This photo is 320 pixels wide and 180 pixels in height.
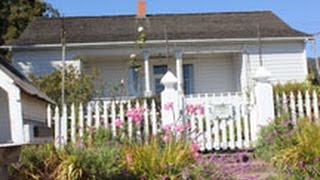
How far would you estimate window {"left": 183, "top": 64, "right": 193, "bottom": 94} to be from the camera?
2595cm

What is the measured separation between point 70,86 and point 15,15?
13.8m

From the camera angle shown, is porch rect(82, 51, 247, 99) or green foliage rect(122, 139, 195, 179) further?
porch rect(82, 51, 247, 99)

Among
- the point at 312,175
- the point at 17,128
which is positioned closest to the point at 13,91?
the point at 17,128

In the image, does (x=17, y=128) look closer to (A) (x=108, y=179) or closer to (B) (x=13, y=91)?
(B) (x=13, y=91)

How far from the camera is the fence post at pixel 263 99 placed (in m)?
11.9

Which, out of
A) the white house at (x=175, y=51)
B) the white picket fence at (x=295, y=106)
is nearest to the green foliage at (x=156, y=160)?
the white picket fence at (x=295, y=106)

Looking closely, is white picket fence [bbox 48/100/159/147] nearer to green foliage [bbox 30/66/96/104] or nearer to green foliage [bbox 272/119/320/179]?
green foliage [bbox 272/119/320/179]

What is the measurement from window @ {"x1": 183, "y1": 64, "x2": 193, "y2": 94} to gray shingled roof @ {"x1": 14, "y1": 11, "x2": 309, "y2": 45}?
1.63 metres

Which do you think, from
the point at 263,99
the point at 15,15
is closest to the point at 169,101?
the point at 263,99

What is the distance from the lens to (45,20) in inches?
1096

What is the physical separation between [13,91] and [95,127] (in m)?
2.39

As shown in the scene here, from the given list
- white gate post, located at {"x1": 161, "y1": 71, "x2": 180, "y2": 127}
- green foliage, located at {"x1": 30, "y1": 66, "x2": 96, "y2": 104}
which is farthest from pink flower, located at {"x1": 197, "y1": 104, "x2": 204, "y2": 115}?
green foliage, located at {"x1": 30, "y1": 66, "x2": 96, "y2": 104}

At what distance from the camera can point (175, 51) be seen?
24.4 meters

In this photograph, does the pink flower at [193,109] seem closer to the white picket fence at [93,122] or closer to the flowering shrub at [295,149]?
the white picket fence at [93,122]
